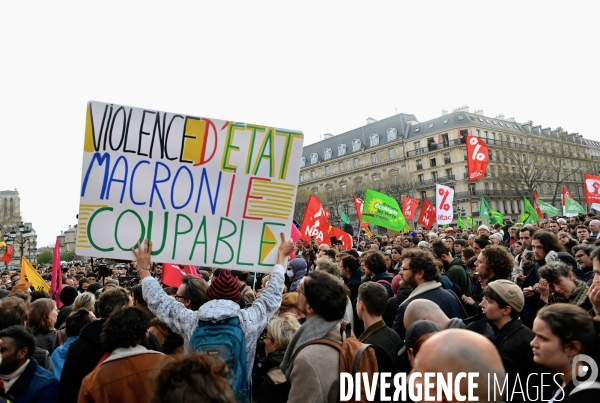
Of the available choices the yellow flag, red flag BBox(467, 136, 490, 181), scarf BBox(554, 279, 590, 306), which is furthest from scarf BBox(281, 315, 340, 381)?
red flag BBox(467, 136, 490, 181)

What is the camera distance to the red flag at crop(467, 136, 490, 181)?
15883 mm

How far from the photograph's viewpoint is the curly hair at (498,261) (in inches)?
189

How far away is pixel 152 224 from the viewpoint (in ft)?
11.6

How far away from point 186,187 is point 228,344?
139 centimetres

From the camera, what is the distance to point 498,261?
189 inches

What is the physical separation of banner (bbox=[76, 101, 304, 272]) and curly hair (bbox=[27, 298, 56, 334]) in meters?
1.33

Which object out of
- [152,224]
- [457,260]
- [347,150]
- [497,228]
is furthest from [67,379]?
[347,150]

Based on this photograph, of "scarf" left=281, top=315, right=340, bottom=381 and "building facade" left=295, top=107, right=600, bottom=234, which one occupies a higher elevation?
"building facade" left=295, top=107, right=600, bottom=234

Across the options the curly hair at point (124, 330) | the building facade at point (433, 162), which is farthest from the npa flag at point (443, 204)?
the building facade at point (433, 162)

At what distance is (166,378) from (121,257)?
1959 mm

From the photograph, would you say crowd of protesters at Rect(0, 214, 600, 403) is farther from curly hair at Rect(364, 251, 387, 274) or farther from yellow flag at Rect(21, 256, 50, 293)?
yellow flag at Rect(21, 256, 50, 293)

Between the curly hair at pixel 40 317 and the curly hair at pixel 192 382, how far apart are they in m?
3.21

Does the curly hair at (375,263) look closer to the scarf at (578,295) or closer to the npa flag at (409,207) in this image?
the scarf at (578,295)

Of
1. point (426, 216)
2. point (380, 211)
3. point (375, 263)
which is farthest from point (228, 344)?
point (426, 216)
